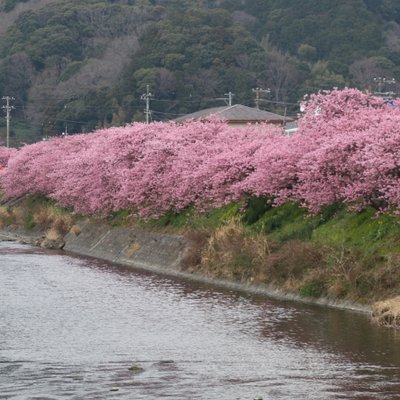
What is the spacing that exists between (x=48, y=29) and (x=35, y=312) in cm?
12038

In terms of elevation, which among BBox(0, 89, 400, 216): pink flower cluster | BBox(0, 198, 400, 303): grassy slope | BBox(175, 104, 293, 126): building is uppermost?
BBox(175, 104, 293, 126): building

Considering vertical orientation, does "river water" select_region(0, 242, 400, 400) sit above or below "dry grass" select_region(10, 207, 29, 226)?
below

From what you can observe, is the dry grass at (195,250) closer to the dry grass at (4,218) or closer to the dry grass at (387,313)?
the dry grass at (387,313)

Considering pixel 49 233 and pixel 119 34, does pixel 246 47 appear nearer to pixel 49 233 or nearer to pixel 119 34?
pixel 119 34

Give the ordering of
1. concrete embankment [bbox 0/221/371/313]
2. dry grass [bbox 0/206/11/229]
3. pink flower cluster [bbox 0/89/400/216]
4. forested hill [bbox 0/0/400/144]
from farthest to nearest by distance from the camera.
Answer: forested hill [bbox 0/0/400/144], dry grass [bbox 0/206/11/229], concrete embankment [bbox 0/221/371/313], pink flower cluster [bbox 0/89/400/216]

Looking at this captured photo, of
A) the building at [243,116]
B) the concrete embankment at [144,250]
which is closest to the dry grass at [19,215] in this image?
the concrete embankment at [144,250]

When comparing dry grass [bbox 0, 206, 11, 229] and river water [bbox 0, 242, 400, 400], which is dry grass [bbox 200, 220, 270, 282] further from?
dry grass [bbox 0, 206, 11, 229]

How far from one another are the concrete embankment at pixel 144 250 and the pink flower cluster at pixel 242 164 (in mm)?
1717

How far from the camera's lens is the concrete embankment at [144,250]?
36.5 metres

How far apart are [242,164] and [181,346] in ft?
64.3

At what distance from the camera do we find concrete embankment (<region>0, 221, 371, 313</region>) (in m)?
36.5

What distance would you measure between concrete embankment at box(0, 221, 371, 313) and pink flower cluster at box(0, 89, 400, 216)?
67.6 inches

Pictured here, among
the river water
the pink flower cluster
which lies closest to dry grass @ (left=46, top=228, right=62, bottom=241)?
the pink flower cluster

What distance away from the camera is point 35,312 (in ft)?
109
